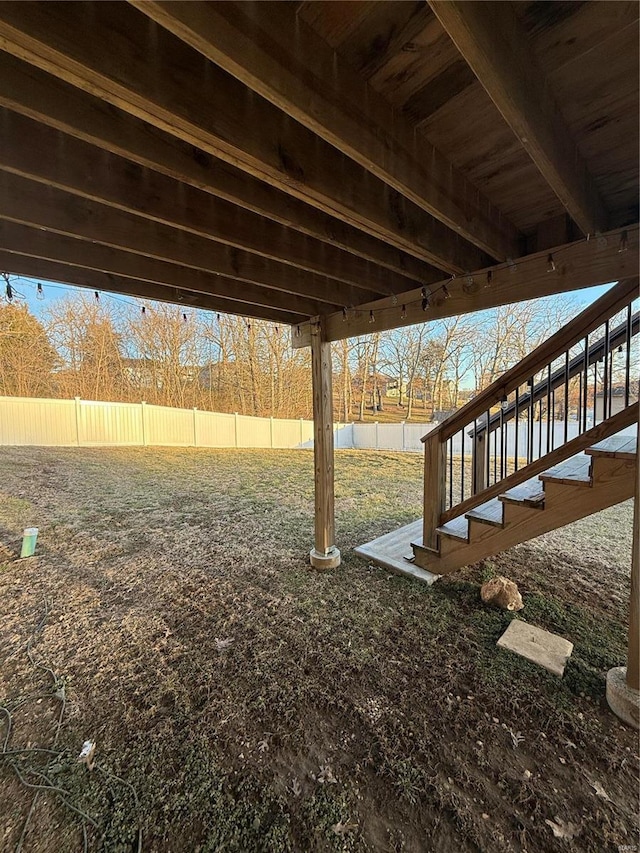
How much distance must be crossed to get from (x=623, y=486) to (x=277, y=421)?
9816mm

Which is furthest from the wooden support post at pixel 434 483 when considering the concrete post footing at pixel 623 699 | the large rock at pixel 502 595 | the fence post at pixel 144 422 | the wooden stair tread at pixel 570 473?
the fence post at pixel 144 422

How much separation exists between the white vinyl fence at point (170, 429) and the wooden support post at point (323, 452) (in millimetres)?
5532

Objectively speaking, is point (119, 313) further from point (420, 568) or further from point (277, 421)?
point (420, 568)

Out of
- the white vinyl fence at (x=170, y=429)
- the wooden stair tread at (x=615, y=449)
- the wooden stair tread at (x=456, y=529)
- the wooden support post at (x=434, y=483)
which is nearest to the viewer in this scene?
the wooden stair tread at (x=615, y=449)

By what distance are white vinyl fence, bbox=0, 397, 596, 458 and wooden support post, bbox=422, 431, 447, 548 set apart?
16.6ft

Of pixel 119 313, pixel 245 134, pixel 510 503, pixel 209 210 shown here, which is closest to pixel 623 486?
pixel 510 503

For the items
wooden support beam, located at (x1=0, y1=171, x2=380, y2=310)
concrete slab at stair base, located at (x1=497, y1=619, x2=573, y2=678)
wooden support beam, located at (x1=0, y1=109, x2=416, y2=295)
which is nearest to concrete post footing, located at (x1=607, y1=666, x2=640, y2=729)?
concrete slab at stair base, located at (x1=497, y1=619, x2=573, y2=678)

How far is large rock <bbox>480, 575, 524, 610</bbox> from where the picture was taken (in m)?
2.29

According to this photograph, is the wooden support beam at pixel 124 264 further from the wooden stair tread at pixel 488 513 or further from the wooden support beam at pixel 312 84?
the wooden stair tread at pixel 488 513

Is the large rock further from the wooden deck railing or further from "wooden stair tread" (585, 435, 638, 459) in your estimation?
"wooden stair tread" (585, 435, 638, 459)

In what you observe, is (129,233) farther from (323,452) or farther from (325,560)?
(325,560)

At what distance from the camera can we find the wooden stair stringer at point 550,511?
1719 millimetres

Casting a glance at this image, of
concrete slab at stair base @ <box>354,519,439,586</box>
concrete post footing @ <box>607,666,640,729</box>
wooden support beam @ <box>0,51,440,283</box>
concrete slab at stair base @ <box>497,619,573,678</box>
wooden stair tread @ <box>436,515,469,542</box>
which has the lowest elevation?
concrete slab at stair base @ <box>497,619,573,678</box>

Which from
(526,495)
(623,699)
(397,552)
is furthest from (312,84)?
(397,552)
